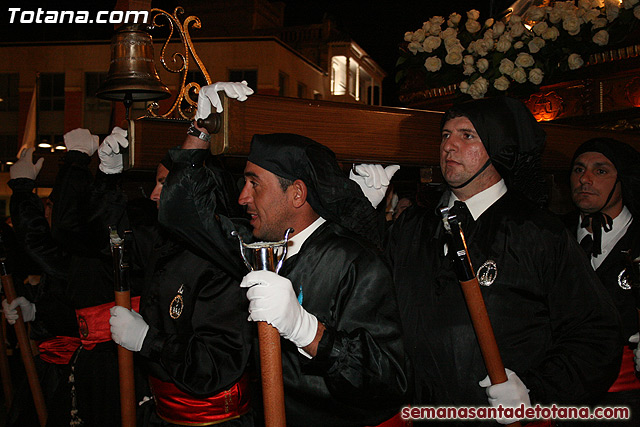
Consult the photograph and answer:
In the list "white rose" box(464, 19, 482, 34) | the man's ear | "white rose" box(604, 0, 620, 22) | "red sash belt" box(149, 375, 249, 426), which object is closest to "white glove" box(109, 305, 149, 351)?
"red sash belt" box(149, 375, 249, 426)

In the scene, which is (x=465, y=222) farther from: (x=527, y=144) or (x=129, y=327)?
(x=129, y=327)

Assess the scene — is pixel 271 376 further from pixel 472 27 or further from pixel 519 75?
pixel 472 27

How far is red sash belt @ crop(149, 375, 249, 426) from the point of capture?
3.39 meters

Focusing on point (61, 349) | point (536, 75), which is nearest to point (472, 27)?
point (536, 75)

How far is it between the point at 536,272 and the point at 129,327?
6.52ft

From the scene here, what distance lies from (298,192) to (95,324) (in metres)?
2.78

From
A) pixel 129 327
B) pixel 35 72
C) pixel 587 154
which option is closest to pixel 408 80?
pixel 587 154

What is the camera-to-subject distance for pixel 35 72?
82.1 ft

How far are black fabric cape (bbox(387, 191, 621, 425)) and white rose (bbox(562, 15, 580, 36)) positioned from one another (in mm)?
1651

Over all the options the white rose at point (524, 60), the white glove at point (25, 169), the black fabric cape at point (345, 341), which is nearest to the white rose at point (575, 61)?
the white rose at point (524, 60)

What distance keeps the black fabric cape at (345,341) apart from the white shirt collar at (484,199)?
689mm

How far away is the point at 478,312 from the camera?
2473 mm

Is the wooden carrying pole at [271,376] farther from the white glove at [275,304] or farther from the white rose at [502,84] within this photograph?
the white rose at [502,84]

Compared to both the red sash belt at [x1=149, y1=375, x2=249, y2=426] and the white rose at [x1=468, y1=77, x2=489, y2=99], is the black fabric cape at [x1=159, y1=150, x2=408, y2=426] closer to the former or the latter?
the red sash belt at [x1=149, y1=375, x2=249, y2=426]
